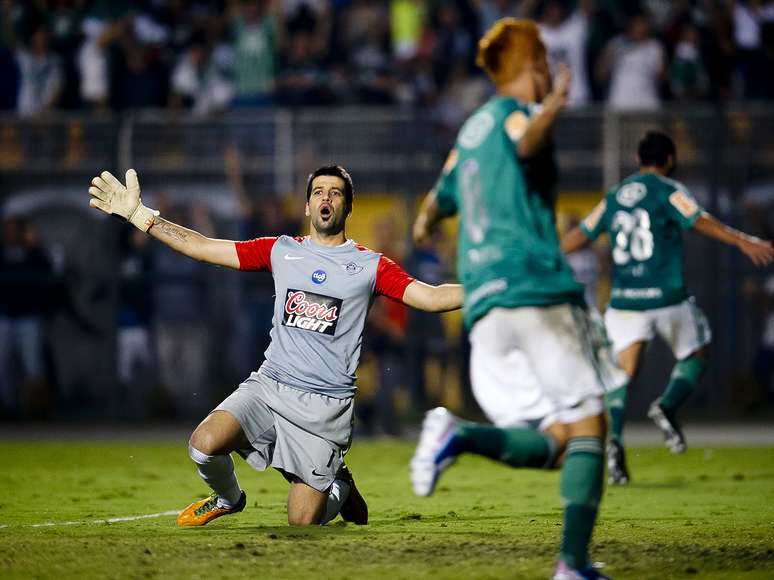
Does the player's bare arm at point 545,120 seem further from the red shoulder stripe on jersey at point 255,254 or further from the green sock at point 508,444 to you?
the red shoulder stripe on jersey at point 255,254

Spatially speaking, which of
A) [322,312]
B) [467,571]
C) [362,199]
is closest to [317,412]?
[322,312]

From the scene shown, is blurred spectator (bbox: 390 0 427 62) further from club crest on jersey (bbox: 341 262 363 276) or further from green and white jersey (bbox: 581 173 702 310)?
club crest on jersey (bbox: 341 262 363 276)

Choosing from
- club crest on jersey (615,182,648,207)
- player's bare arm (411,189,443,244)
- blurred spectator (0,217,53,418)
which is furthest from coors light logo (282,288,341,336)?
blurred spectator (0,217,53,418)

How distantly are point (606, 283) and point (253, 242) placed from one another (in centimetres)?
975

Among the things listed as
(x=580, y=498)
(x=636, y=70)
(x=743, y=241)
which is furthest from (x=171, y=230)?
(x=636, y=70)

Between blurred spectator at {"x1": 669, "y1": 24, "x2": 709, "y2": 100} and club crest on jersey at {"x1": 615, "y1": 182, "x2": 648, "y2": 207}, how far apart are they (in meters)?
7.68

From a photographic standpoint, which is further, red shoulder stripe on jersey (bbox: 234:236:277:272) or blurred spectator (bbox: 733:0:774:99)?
blurred spectator (bbox: 733:0:774:99)

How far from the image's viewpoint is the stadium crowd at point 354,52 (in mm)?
18906

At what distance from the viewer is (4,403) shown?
1800cm

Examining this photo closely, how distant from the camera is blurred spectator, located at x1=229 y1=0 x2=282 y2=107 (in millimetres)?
19219

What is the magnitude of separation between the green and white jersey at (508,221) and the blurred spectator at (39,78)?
13887mm

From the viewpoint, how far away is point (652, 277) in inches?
462

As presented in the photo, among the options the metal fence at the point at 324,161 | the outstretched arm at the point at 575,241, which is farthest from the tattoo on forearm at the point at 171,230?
the metal fence at the point at 324,161

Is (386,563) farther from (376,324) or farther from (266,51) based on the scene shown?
(266,51)
